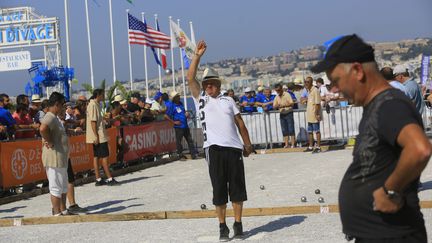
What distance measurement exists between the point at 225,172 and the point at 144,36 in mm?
23820

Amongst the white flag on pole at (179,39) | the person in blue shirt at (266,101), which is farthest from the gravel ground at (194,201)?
the white flag on pole at (179,39)

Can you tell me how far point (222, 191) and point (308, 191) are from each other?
13.1 feet

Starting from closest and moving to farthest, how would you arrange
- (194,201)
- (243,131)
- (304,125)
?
(243,131) → (194,201) → (304,125)

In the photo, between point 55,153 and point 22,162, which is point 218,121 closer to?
point 55,153

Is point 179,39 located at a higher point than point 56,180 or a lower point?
higher

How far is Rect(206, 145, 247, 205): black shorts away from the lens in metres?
7.91

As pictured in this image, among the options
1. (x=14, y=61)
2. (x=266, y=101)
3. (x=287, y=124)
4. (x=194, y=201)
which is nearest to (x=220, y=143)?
(x=194, y=201)

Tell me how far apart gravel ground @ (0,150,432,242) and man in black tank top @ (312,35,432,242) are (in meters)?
4.02

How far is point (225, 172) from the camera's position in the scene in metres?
7.96

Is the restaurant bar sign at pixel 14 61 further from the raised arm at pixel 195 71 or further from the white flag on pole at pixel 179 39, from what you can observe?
the raised arm at pixel 195 71

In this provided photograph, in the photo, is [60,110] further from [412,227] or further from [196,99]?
[412,227]

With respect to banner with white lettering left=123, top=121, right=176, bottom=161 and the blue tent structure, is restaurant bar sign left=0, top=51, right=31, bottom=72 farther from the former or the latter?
banner with white lettering left=123, top=121, right=176, bottom=161

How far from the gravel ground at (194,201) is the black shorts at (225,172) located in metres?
0.52

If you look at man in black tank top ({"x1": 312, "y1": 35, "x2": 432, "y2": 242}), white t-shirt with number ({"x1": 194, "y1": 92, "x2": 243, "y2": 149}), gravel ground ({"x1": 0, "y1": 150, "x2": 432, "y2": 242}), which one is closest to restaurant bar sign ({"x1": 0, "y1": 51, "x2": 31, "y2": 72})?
gravel ground ({"x1": 0, "y1": 150, "x2": 432, "y2": 242})
